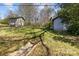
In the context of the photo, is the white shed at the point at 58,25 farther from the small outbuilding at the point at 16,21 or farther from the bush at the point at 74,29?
the small outbuilding at the point at 16,21

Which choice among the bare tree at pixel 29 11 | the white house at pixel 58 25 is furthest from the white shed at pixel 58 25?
the bare tree at pixel 29 11

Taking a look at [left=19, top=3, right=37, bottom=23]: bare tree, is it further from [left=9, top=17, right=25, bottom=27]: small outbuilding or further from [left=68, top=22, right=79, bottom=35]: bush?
[left=68, top=22, right=79, bottom=35]: bush

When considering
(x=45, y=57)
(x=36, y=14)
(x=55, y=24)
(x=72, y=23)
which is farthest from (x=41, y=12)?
(x=45, y=57)

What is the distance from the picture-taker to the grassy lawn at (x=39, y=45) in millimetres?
1318

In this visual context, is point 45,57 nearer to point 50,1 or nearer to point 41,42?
point 41,42

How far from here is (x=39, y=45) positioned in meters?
1.34

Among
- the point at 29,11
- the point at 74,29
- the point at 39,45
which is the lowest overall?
the point at 39,45

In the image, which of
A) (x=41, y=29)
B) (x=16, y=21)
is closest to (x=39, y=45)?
(x=41, y=29)

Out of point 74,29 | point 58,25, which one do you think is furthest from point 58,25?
point 74,29

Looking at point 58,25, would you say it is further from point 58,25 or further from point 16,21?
point 16,21

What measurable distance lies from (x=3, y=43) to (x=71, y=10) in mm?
636

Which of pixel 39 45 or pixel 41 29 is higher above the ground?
pixel 41 29

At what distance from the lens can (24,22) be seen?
1346 mm

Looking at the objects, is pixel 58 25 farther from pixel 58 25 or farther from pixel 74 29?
pixel 74 29
